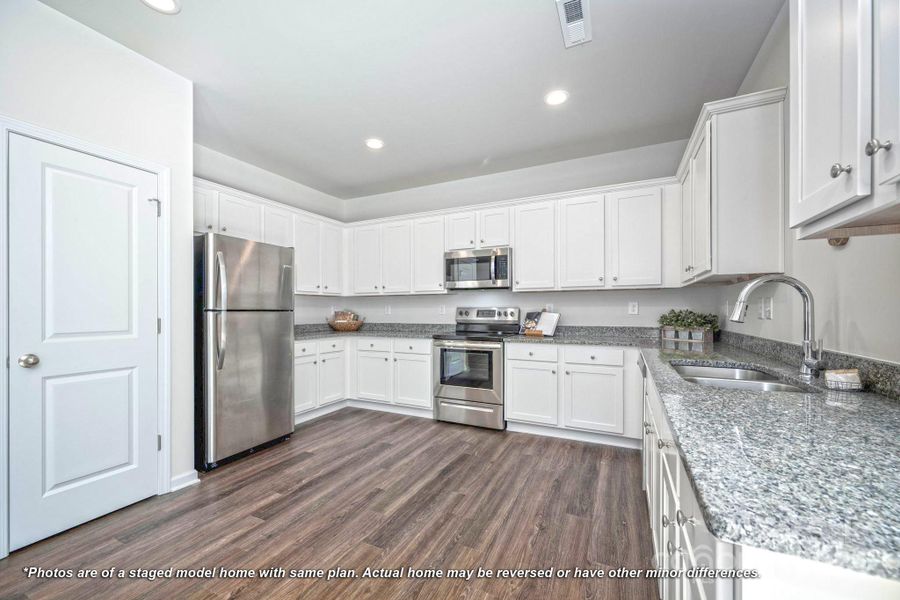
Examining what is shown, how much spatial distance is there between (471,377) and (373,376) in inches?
45.8

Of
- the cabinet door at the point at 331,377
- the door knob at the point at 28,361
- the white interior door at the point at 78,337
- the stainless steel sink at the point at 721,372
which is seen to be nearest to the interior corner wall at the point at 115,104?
the white interior door at the point at 78,337

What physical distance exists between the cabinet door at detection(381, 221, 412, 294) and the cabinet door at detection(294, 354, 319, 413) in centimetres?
120

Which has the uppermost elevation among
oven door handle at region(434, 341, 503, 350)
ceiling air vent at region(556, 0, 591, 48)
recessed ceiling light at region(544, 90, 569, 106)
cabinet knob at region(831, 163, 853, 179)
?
ceiling air vent at region(556, 0, 591, 48)

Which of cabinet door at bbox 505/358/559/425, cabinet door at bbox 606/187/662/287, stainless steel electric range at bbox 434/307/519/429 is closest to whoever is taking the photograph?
cabinet door at bbox 606/187/662/287

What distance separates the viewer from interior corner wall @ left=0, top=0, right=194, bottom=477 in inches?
71.2

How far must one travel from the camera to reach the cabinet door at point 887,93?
65 centimetres

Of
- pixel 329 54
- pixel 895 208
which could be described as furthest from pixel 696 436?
pixel 329 54

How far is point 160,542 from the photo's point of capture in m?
1.85

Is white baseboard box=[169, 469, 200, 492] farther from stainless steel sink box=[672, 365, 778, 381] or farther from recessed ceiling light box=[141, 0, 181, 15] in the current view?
stainless steel sink box=[672, 365, 778, 381]

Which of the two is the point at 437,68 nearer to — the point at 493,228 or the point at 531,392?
the point at 493,228

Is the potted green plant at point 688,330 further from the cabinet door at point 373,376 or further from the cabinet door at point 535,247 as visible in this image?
the cabinet door at point 373,376

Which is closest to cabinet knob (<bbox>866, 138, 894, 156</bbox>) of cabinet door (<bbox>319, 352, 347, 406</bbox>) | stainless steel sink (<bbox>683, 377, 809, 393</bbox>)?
stainless steel sink (<bbox>683, 377, 809, 393</bbox>)

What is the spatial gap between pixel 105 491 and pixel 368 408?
7.70 ft

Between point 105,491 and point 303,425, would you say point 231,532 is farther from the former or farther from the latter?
point 303,425
